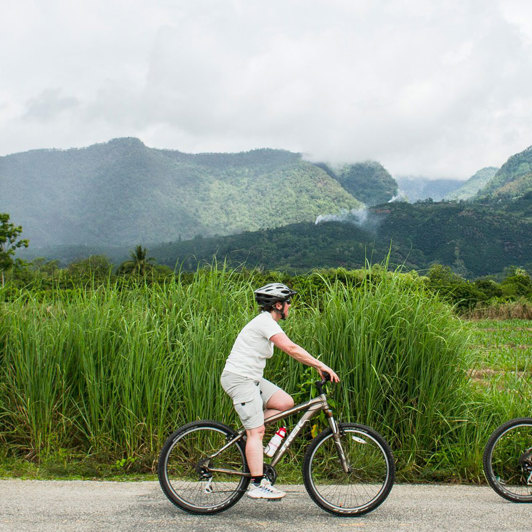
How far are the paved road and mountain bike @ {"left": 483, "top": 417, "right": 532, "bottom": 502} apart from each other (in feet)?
0.46

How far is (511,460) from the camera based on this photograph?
5680 mm

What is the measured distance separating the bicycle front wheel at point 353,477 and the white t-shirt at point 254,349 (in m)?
0.75

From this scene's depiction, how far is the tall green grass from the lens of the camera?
6023mm

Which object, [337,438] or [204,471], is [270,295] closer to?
[337,438]

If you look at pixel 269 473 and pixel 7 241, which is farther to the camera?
pixel 7 241

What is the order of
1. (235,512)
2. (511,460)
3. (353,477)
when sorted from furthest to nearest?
1. (511,460)
2. (353,477)
3. (235,512)

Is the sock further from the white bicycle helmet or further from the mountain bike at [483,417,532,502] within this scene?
the mountain bike at [483,417,532,502]

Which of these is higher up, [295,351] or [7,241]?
[7,241]

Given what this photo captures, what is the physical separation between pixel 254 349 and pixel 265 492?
107 centimetres

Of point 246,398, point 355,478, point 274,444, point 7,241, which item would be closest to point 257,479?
point 274,444

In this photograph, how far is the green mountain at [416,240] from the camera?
12450 cm

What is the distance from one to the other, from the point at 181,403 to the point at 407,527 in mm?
2720

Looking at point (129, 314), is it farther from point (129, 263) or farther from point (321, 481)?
point (129, 263)

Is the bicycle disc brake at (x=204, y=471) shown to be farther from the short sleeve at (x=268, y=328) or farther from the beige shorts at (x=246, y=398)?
the short sleeve at (x=268, y=328)
